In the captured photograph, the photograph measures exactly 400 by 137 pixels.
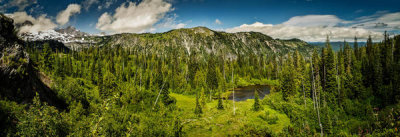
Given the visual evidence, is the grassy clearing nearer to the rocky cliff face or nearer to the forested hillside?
the forested hillside

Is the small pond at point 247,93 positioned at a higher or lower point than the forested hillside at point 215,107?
lower

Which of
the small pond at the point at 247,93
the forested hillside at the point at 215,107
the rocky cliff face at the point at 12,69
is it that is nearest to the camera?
the forested hillside at the point at 215,107

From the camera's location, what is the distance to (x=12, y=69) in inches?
591

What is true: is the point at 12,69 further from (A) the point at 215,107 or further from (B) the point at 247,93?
(B) the point at 247,93

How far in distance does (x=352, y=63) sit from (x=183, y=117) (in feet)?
260

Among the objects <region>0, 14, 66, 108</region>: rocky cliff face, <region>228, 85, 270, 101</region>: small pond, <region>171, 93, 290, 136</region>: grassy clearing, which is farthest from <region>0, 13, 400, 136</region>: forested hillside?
<region>228, 85, 270, 101</region>: small pond

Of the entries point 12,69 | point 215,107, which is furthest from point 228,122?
point 12,69

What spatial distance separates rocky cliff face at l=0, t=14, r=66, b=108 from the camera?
1394 centimetres

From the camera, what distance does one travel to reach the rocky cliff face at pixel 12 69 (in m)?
13.9

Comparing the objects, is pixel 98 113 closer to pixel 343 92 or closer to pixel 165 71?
pixel 343 92

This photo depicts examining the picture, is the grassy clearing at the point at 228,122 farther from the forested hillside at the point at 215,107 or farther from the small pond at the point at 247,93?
the small pond at the point at 247,93

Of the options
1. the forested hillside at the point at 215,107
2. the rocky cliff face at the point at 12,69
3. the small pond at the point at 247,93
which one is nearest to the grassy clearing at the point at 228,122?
the forested hillside at the point at 215,107

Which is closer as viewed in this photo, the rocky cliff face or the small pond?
the rocky cliff face

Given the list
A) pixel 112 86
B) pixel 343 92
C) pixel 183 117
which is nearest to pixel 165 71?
pixel 112 86
